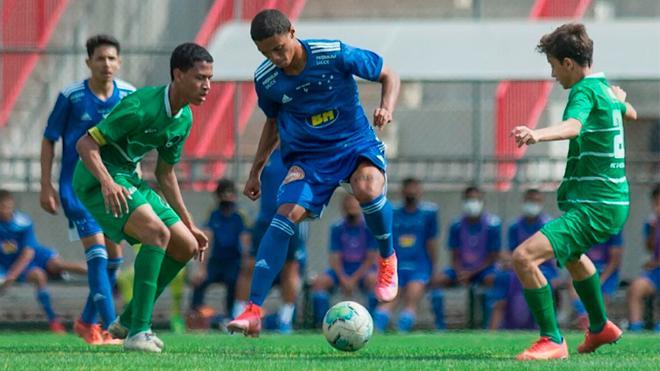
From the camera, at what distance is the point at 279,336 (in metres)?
12.7

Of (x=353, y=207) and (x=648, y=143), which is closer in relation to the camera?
(x=353, y=207)

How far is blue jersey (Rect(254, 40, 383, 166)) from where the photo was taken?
8.66 m

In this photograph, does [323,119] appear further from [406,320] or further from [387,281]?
[406,320]

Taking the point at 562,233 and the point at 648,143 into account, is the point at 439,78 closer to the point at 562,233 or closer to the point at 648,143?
the point at 648,143

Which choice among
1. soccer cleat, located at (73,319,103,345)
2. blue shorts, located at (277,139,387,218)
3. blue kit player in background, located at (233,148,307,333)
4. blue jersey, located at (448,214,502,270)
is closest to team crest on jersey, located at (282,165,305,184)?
blue shorts, located at (277,139,387,218)

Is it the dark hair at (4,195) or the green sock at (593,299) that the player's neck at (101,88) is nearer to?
the green sock at (593,299)

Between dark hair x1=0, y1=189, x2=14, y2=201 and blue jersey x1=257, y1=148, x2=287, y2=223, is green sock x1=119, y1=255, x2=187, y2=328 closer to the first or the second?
blue jersey x1=257, y1=148, x2=287, y2=223

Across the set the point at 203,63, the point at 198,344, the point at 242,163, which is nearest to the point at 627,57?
the point at 242,163

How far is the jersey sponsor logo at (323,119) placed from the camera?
344 inches

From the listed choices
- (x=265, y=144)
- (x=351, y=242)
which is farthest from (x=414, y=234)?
(x=265, y=144)

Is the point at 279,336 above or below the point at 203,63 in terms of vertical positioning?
below

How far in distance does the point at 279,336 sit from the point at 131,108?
4820 mm

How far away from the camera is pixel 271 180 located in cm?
1434

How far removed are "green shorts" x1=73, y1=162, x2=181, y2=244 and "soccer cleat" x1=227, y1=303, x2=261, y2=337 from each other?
793 mm
